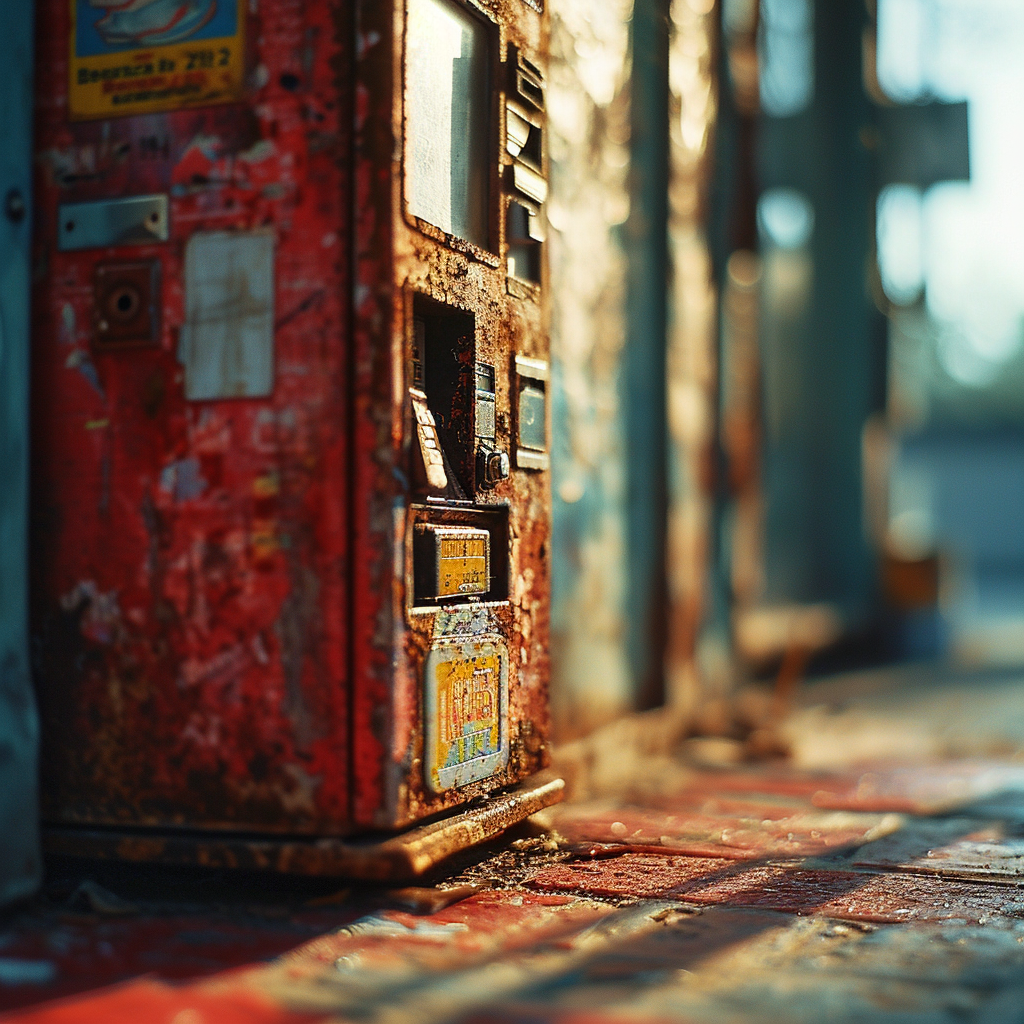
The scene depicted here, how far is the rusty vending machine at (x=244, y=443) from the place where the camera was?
6.93 feet

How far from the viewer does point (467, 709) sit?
239 cm

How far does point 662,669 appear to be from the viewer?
434 centimetres

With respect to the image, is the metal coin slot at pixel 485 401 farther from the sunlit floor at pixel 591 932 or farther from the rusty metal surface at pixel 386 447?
the sunlit floor at pixel 591 932

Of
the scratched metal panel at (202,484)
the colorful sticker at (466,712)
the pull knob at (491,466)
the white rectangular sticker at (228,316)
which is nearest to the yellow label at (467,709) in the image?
the colorful sticker at (466,712)

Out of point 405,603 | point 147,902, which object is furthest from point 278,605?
point 147,902

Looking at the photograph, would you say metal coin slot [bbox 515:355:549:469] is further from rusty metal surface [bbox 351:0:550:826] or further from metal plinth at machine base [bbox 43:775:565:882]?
metal plinth at machine base [bbox 43:775:565:882]

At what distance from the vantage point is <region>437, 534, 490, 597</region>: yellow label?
2.31 meters

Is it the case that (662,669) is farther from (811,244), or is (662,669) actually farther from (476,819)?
(811,244)

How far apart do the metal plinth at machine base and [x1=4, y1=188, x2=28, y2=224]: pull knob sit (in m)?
1.15

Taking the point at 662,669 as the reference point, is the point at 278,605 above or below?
above

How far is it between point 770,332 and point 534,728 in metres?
7.44

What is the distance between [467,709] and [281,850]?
49 centimetres

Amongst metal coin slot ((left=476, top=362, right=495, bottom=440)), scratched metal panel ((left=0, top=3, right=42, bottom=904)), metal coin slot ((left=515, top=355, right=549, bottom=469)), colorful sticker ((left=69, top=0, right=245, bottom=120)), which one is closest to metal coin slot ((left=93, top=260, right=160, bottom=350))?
scratched metal panel ((left=0, top=3, right=42, bottom=904))

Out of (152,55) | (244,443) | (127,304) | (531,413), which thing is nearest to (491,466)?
(531,413)
